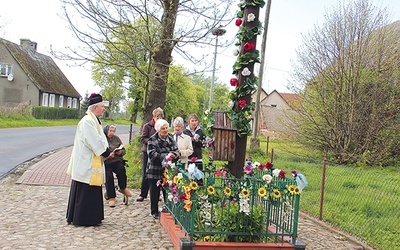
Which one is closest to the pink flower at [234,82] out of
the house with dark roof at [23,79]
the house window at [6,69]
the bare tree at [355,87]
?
the bare tree at [355,87]

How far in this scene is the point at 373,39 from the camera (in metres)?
17.1

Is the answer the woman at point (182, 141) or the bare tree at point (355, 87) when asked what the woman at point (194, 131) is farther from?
the bare tree at point (355, 87)

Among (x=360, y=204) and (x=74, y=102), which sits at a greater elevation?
(x=74, y=102)

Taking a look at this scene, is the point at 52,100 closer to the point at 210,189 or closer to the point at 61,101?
the point at 61,101

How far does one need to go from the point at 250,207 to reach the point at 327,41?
13237 millimetres

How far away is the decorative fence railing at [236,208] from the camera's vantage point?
5688 mm

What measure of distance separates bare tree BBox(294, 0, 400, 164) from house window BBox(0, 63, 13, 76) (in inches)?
1380

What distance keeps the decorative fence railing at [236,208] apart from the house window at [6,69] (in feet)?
143

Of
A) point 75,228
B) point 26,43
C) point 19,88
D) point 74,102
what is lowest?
point 75,228

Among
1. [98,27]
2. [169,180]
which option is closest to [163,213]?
[169,180]

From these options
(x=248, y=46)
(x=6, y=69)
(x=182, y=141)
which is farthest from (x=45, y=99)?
(x=248, y=46)

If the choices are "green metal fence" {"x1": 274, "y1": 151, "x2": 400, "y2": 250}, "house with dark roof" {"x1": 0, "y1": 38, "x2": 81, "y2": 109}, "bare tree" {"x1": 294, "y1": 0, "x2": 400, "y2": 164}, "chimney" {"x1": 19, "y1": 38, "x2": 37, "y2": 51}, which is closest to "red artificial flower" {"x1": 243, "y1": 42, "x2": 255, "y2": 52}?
"green metal fence" {"x1": 274, "y1": 151, "x2": 400, "y2": 250}

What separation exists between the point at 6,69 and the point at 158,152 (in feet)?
139

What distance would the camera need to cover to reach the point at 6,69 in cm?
4525
